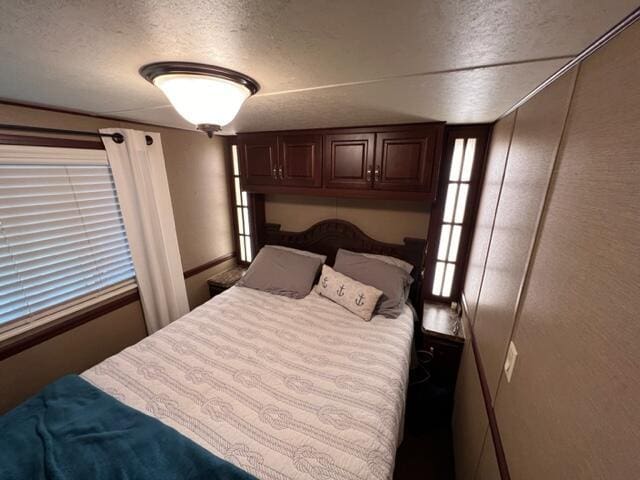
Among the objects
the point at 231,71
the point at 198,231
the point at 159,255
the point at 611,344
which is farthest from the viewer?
the point at 198,231

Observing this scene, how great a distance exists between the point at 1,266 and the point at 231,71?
1723 mm

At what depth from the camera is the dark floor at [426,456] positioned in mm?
1575

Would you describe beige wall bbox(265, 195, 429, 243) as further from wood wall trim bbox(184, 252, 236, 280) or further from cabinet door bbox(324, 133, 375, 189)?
wood wall trim bbox(184, 252, 236, 280)

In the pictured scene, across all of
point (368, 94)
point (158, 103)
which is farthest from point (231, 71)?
point (158, 103)

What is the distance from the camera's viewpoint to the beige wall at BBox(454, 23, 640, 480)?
489mm

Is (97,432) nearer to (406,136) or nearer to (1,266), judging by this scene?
(1,266)

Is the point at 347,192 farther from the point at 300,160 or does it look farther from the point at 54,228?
the point at 54,228

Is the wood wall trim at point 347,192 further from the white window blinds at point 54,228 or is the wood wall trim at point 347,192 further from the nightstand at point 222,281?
the white window blinds at point 54,228

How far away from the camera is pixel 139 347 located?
1.54 metres

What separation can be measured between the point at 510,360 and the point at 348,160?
163 centimetres

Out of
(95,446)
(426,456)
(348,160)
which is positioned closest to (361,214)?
(348,160)

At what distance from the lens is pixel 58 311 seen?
5.41 ft

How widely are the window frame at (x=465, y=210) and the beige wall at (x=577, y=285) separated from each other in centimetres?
76

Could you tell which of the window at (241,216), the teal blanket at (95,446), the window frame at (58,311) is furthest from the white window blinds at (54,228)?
the window at (241,216)
